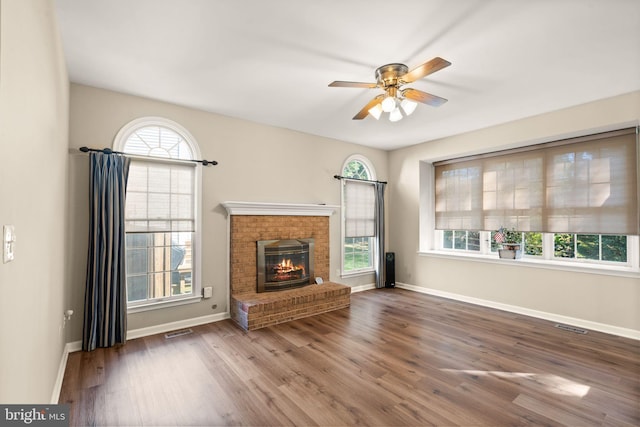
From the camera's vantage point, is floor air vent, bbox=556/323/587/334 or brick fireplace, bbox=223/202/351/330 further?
brick fireplace, bbox=223/202/351/330

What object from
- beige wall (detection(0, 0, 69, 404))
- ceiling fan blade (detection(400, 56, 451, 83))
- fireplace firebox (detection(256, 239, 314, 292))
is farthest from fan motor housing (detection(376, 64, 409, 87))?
fireplace firebox (detection(256, 239, 314, 292))

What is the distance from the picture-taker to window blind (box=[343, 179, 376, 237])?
18.5 feet

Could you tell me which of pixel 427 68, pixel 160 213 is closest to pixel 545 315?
pixel 427 68

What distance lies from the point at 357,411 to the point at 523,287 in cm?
341

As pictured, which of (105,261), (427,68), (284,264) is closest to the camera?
(427,68)

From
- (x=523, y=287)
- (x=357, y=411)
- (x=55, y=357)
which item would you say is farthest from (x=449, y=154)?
(x=55, y=357)

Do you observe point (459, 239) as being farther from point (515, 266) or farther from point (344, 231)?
point (344, 231)

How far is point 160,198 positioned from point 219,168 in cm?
82

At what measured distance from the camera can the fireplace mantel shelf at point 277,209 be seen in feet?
13.5

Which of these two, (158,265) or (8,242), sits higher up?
(8,242)

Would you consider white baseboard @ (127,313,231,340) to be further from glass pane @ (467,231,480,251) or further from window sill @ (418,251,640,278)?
glass pane @ (467,231,480,251)

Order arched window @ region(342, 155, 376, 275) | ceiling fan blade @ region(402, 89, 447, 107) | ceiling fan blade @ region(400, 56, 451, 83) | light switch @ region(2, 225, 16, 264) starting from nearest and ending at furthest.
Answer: light switch @ region(2, 225, 16, 264) < ceiling fan blade @ region(400, 56, 451, 83) < ceiling fan blade @ region(402, 89, 447, 107) < arched window @ region(342, 155, 376, 275)

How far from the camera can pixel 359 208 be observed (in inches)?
227

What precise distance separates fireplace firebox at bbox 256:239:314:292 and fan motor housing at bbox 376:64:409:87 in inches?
105
